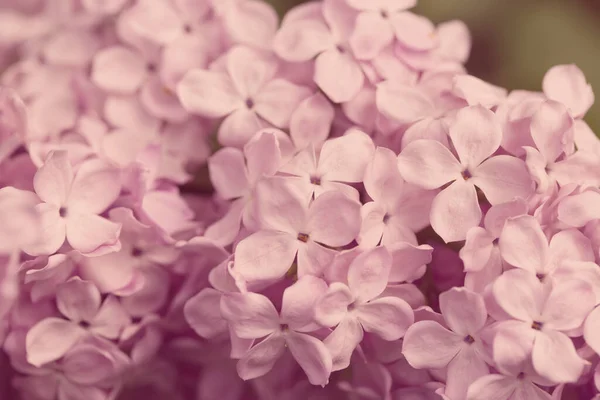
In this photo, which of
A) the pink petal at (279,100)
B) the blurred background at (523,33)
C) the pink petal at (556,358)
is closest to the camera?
the pink petal at (556,358)

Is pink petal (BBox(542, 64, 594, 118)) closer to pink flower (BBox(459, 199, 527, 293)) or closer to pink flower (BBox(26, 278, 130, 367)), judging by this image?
pink flower (BBox(459, 199, 527, 293))

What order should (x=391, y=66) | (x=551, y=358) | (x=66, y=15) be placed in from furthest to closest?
1. (x=66, y=15)
2. (x=391, y=66)
3. (x=551, y=358)

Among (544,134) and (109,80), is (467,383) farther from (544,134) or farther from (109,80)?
(109,80)

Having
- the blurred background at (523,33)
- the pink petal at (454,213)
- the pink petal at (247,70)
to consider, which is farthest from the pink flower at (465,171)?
the blurred background at (523,33)

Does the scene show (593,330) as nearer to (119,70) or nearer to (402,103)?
(402,103)

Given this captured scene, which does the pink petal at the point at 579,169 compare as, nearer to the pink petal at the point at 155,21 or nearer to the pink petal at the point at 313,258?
the pink petal at the point at 313,258

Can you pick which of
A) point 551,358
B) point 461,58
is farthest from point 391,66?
point 551,358
